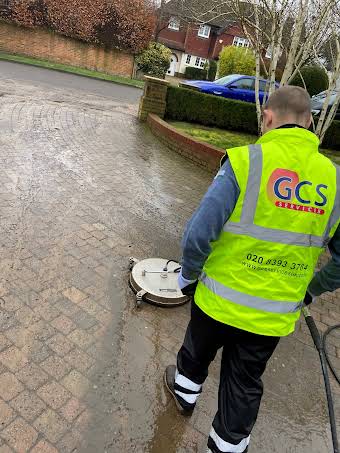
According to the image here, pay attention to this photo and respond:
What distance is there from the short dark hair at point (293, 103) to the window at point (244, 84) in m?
12.6

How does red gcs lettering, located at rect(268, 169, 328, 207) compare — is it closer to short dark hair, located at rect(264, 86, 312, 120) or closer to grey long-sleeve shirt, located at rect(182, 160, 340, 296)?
grey long-sleeve shirt, located at rect(182, 160, 340, 296)

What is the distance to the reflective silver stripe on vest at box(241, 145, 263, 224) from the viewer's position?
5.78 ft

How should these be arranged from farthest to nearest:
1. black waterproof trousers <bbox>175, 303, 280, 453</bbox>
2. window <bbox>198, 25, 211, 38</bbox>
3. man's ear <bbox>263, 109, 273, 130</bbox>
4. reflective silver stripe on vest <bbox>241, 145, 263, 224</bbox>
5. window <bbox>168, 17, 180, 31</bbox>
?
1. window <bbox>198, 25, 211, 38</bbox>
2. window <bbox>168, 17, 180, 31</bbox>
3. black waterproof trousers <bbox>175, 303, 280, 453</bbox>
4. man's ear <bbox>263, 109, 273, 130</bbox>
5. reflective silver stripe on vest <bbox>241, 145, 263, 224</bbox>

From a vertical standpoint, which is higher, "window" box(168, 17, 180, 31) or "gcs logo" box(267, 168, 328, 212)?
"window" box(168, 17, 180, 31)

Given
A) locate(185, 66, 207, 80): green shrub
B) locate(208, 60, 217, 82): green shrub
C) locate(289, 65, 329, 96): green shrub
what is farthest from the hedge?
locate(185, 66, 207, 80): green shrub

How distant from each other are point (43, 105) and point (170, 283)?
8273 mm

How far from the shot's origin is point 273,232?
5.98 ft

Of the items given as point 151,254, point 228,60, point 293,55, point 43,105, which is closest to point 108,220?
point 151,254

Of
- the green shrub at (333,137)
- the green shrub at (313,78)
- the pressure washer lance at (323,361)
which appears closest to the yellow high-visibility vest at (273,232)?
the pressure washer lance at (323,361)

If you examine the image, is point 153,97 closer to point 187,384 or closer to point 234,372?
point 187,384

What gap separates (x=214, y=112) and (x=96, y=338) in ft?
27.4

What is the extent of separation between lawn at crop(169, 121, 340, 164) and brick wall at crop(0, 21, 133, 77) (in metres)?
17.4

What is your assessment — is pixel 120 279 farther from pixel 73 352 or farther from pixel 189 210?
pixel 189 210

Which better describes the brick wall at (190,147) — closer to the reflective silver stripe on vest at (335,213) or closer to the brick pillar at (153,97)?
the brick pillar at (153,97)
